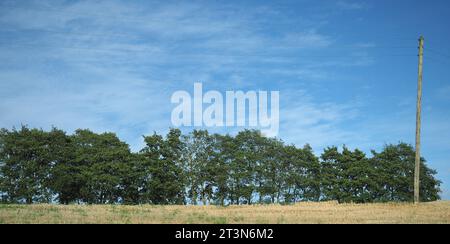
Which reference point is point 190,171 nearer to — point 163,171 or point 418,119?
point 163,171

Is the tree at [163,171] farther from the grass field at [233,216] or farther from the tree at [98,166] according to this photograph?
the grass field at [233,216]

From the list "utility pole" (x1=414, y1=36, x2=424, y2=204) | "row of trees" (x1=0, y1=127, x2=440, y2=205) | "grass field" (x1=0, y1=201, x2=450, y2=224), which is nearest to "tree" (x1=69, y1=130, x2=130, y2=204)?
"row of trees" (x1=0, y1=127, x2=440, y2=205)

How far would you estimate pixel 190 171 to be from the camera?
87938mm

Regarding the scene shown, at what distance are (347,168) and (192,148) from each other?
29.2 m

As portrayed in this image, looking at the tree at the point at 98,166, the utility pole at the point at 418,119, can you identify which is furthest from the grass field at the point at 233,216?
the tree at the point at 98,166

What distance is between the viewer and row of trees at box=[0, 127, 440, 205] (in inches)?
3282

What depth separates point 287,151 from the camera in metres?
94.4

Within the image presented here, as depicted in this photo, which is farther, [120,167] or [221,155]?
[221,155]

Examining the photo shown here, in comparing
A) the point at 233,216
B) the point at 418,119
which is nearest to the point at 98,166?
the point at 233,216

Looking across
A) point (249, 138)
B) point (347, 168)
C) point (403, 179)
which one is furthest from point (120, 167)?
point (403, 179)

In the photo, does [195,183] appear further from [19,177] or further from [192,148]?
[19,177]

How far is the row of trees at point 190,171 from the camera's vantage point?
274ft

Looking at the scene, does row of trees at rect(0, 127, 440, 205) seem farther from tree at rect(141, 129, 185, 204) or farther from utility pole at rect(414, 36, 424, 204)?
utility pole at rect(414, 36, 424, 204)
